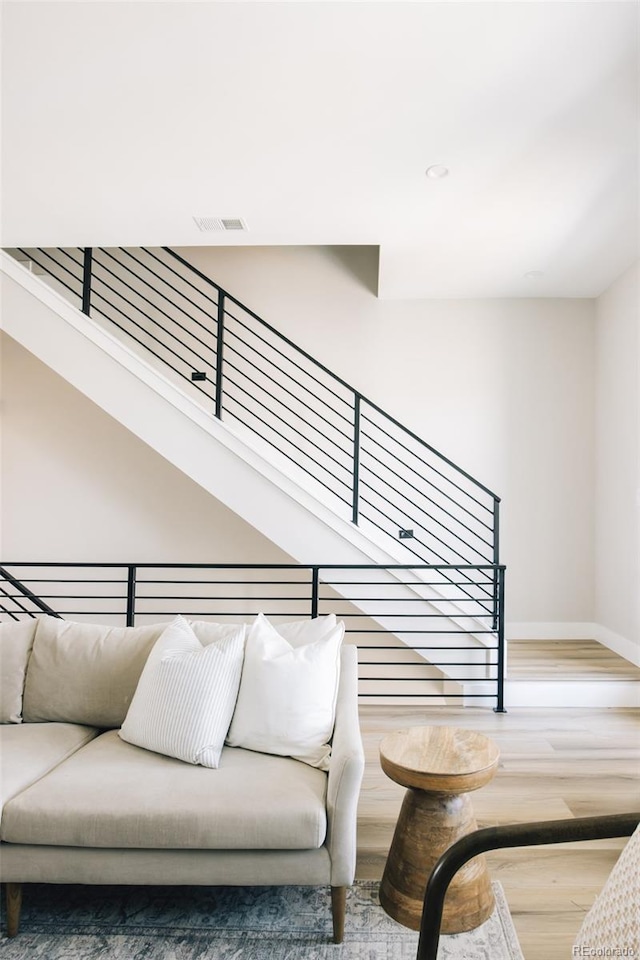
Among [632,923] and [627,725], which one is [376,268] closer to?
[627,725]

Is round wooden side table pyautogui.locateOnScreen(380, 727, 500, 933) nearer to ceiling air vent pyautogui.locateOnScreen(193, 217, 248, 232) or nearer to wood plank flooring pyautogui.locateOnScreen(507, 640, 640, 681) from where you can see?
wood plank flooring pyautogui.locateOnScreen(507, 640, 640, 681)

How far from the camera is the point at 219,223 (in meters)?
4.21

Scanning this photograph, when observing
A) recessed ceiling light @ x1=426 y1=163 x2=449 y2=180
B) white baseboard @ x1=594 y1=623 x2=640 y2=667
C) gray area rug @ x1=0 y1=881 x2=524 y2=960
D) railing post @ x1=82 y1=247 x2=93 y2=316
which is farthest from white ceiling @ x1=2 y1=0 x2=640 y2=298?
gray area rug @ x1=0 y1=881 x2=524 y2=960

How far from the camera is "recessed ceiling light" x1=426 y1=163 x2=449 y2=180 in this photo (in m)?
3.43

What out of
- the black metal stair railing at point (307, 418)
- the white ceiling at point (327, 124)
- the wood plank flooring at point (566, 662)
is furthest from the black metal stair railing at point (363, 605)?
the white ceiling at point (327, 124)

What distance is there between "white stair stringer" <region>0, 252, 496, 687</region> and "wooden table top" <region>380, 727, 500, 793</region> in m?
1.89

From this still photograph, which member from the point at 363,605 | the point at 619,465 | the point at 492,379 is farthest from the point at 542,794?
the point at 492,379

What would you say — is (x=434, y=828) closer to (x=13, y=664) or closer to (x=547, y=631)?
(x=13, y=664)

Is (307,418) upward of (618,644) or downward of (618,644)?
upward

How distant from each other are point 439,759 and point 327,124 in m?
2.78

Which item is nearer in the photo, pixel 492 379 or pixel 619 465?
pixel 619 465

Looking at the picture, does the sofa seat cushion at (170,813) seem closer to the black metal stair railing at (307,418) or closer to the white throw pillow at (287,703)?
the white throw pillow at (287,703)

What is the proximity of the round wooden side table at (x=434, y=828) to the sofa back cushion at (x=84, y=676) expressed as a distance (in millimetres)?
1049

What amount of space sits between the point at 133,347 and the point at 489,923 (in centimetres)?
509
